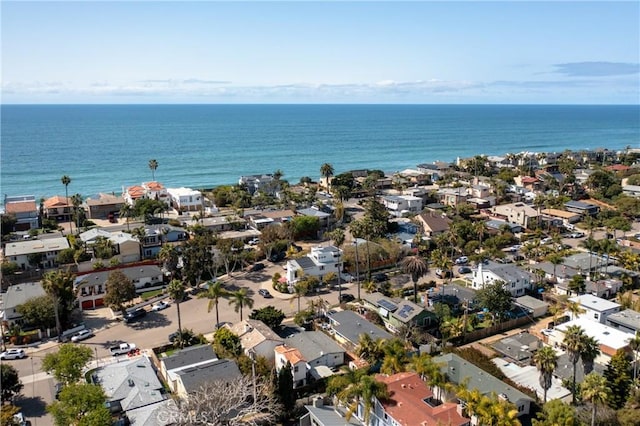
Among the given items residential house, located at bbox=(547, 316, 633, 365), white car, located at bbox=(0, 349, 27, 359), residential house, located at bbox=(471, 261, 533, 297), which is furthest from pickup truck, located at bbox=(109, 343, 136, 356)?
residential house, located at bbox=(547, 316, 633, 365)

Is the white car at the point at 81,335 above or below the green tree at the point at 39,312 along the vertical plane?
below

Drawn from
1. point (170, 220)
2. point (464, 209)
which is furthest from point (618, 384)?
point (170, 220)

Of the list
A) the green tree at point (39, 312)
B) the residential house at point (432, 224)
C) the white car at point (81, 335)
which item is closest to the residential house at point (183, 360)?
the white car at point (81, 335)

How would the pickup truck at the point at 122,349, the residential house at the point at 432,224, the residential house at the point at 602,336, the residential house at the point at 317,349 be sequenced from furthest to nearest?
the residential house at the point at 432,224 < the pickup truck at the point at 122,349 < the residential house at the point at 602,336 < the residential house at the point at 317,349

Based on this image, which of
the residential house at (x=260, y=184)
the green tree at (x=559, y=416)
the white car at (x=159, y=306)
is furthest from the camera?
the residential house at (x=260, y=184)

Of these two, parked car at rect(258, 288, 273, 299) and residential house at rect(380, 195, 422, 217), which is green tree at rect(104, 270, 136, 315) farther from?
residential house at rect(380, 195, 422, 217)

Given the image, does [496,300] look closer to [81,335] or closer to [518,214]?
[518,214]

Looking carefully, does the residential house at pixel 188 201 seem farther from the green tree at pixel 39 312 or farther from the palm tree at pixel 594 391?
the palm tree at pixel 594 391
